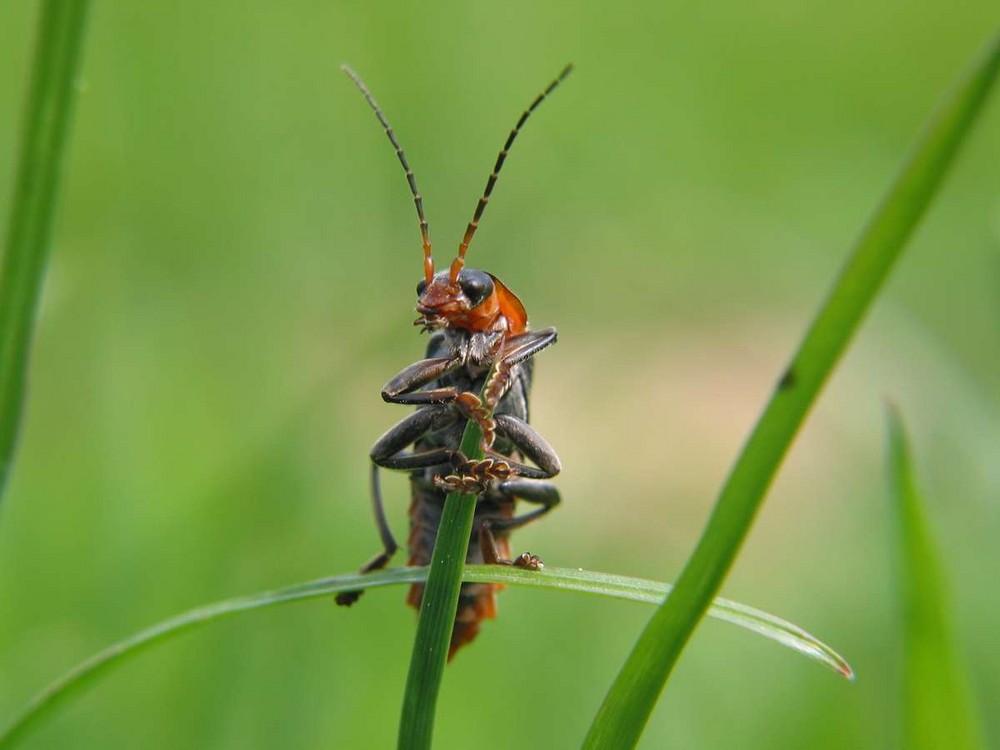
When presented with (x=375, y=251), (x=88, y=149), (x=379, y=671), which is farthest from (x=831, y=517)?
(x=88, y=149)

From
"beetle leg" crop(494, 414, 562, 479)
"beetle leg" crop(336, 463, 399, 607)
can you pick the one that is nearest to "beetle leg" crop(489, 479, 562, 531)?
"beetle leg" crop(494, 414, 562, 479)

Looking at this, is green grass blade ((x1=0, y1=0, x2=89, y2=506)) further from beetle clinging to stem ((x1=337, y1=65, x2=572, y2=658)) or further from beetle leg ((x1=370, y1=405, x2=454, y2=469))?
beetle leg ((x1=370, y1=405, x2=454, y2=469))

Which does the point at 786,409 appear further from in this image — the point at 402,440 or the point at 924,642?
the point at 402,440

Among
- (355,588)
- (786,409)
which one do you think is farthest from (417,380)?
(786,409)

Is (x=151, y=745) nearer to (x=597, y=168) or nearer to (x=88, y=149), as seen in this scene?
(x=88, y=149)

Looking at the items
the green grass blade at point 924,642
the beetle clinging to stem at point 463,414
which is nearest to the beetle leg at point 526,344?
the beetle clinging to stem at point 463,414
